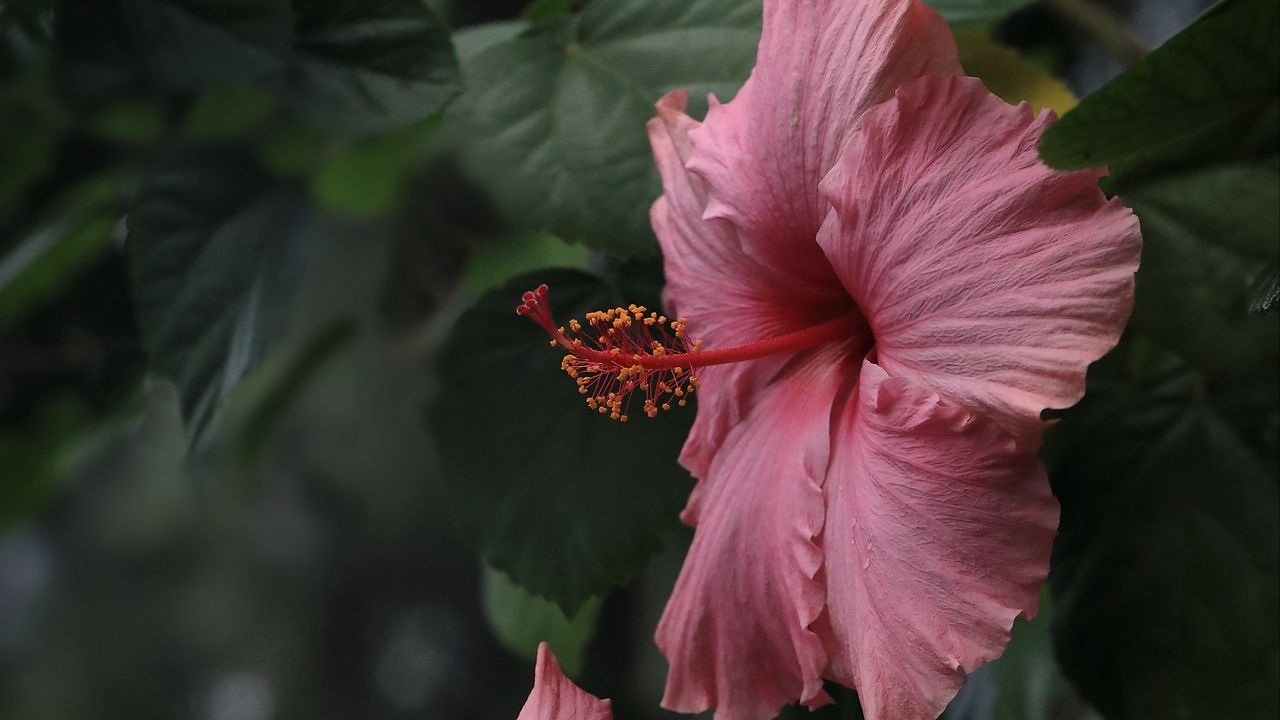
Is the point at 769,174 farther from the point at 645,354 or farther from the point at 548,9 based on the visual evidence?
the point at 548,9

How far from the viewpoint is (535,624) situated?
0.60 m

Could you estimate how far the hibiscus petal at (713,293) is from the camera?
424 millimetres

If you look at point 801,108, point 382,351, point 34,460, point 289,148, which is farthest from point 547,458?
point 34,460

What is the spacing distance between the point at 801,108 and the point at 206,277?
13.9 inches

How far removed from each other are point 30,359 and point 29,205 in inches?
9.8

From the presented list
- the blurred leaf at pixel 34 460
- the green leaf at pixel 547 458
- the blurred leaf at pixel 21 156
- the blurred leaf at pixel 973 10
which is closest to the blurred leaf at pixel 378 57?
the green leaf at pixel 547 458

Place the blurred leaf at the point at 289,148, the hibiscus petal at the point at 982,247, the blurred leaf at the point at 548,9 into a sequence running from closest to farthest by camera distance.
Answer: the hibiscus petal at the point at 982,247, the blurred leaf at the point at 548,9, the blurred leaf at the point at 289,148

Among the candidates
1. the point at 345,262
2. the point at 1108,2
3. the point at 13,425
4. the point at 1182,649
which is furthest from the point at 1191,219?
the point at 13,425

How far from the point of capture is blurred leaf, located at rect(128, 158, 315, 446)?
1.71 ft

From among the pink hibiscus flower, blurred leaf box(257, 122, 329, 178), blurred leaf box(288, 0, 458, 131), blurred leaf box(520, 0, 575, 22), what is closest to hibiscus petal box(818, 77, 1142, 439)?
the pink hibiscus flower

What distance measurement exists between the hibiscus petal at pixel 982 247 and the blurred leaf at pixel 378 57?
224mm

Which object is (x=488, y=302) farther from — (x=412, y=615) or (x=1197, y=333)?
(x=412, y=615)

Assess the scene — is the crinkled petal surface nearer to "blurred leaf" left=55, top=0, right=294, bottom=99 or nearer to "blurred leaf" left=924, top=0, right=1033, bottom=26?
"blurred leaf" left=924, top=0, right=1033, bottom=26

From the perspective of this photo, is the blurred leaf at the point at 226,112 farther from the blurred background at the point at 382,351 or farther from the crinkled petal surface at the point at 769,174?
the crinkled petal surface at the point at 769,174
